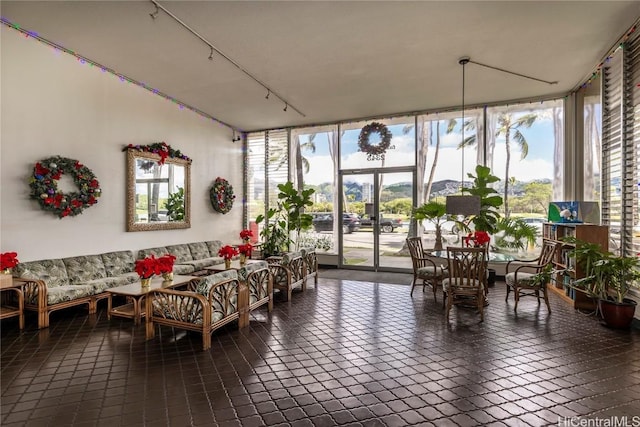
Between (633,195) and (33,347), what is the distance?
679 centimetres

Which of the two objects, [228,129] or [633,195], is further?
[228,129]

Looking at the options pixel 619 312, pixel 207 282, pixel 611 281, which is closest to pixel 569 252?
pixel 611 281

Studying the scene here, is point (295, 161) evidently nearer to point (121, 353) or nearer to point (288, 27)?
point (288, 27)

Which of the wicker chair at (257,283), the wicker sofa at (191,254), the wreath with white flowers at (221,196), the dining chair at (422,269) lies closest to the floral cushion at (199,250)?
the wicker sofa at (191,254)

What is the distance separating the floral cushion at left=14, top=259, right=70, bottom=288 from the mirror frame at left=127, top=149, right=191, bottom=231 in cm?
123

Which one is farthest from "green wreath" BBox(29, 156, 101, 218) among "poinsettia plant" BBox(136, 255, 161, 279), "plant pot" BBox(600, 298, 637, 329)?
"plant pot" BBox(600, 298, 637, 329)

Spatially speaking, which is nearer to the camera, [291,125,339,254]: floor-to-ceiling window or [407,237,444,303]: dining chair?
[407,237,444,303]: dining chair

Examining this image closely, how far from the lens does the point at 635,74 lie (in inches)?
153

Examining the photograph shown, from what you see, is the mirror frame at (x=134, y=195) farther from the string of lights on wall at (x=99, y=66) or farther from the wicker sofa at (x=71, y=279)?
the string of lights on wall at (x=99, y=66)

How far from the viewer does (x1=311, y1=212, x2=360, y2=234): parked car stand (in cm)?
759

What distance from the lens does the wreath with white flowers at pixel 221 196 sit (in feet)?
23.9

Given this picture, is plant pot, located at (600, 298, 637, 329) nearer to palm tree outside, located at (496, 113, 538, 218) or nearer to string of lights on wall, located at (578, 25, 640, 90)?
string of lights on wall, located at (578, 25, 640, 90)

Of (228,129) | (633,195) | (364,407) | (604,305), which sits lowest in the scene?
(364,407)

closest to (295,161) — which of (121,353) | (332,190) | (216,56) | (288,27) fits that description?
(332,190)
